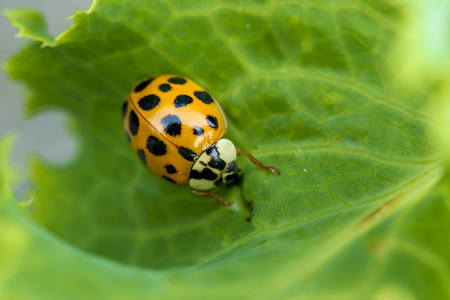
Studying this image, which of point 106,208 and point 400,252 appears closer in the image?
point 400,252

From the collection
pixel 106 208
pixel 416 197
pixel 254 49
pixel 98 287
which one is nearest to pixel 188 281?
pixel 98 287

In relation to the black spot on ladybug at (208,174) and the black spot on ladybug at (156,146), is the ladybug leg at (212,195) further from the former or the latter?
the black spot on ladybug at (156,146)

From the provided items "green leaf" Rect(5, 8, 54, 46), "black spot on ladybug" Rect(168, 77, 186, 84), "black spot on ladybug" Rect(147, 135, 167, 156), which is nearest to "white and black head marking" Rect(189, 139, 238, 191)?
"black spot on ladybug" Rect(147, 135, 167, 156)

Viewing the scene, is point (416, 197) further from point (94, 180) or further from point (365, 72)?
point (94, 180)

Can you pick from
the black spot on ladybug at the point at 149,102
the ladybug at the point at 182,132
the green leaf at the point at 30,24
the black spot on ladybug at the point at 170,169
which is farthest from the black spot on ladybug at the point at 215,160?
the green leaf at the point at 30,24

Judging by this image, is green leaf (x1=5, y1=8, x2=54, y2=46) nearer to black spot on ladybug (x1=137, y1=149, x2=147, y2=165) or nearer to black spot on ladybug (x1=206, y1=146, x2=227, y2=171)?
black spot on ladybug (x1=137, y1=149, x2=147, y2=165)

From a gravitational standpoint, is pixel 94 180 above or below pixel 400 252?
below

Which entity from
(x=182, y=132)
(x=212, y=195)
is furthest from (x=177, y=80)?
(x=212, y=195)
